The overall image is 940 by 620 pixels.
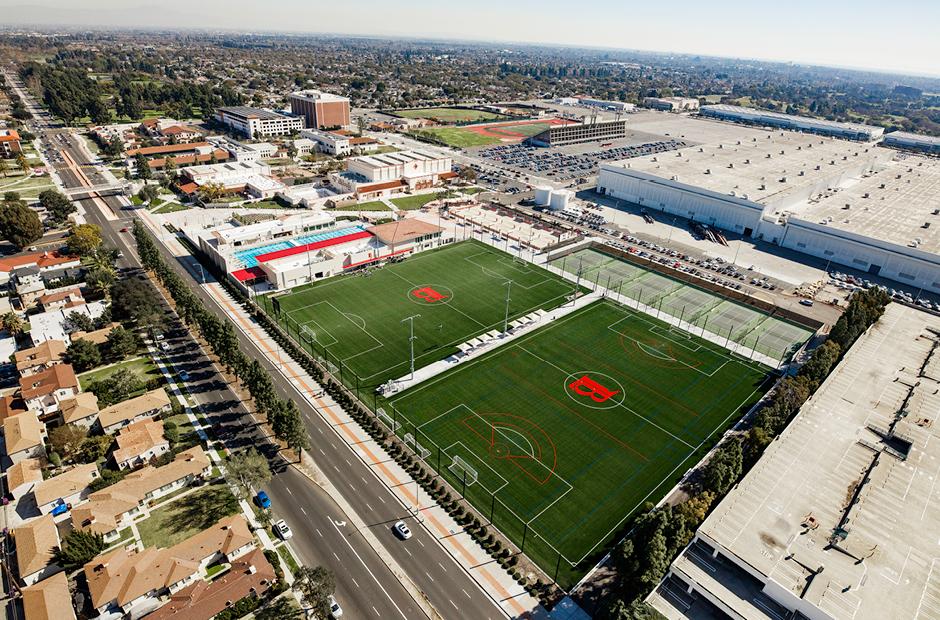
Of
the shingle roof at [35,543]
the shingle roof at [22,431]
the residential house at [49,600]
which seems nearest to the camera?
the residential house at [49,600]

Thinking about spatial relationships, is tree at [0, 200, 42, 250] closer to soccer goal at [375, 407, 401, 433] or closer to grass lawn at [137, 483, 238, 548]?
grass lawn at [137, 483, 238, 548]

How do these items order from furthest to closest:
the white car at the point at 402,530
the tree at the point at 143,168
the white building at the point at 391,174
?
1. the white building at the point at 391,174
2. the tree at the point at 143,168
3. the white car at the point at 402,530

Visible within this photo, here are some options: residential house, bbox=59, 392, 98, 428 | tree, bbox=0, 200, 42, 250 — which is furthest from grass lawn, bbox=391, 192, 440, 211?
residential house, bbox=59, 392, 98, 428

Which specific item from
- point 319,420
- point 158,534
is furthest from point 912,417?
point 158,534

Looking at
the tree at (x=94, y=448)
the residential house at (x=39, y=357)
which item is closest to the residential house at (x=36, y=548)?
the tree at (x=94, y=448)

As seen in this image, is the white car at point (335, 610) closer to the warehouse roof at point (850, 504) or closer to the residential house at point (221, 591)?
the residential house at point (221, 591)

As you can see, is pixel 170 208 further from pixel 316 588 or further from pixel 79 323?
pixel 316 588
